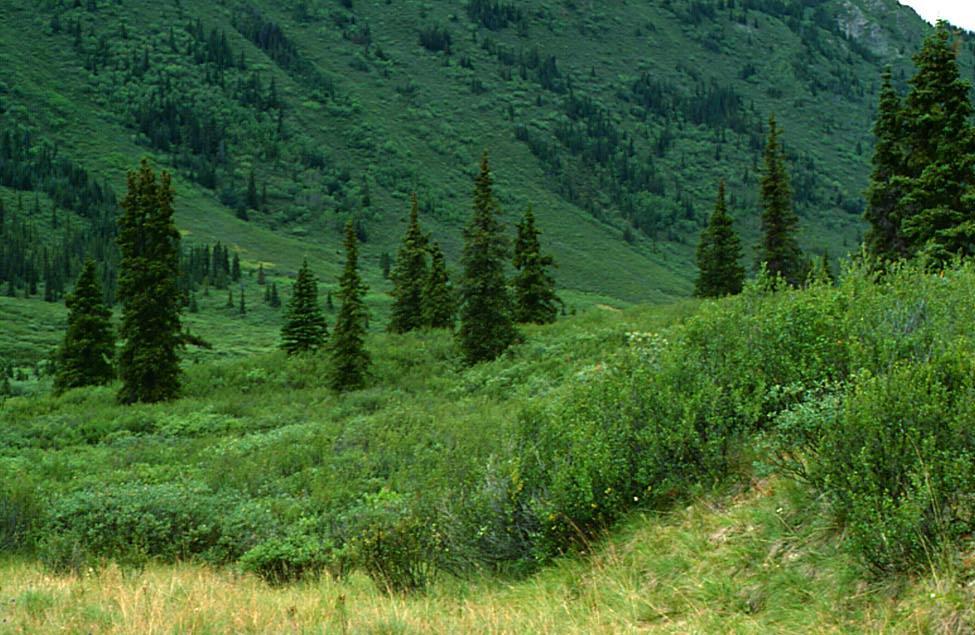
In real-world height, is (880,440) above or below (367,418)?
above

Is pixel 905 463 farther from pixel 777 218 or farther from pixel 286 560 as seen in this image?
pixel 777 218

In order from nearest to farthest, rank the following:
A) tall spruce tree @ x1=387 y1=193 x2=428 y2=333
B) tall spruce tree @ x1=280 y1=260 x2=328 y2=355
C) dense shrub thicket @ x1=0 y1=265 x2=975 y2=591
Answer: dense shrub thicket @ x1=0 y1=265 x2=975 y2=591 < tall spruce tree @ x1=280 y1=260 x2=328 y2=355 < tall spruce tree @ x1=387 y1=193 x2=428 y2=333

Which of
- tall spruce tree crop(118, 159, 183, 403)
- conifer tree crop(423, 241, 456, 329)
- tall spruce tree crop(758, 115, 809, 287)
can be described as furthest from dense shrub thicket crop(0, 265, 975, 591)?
tall spruce tree crop(758, 115, 809, 287)

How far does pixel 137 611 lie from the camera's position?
549cm

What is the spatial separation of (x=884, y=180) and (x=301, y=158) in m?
156

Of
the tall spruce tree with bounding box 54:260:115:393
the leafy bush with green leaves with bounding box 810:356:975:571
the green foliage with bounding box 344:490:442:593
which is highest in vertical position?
the leafy bush with green leaves with bounding box 810:356:975:571

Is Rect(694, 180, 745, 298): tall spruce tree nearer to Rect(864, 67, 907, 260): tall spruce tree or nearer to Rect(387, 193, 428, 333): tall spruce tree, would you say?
Rect(864, 67, 907, 260): tall spruce tree

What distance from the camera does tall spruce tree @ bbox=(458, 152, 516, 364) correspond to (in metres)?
33.2

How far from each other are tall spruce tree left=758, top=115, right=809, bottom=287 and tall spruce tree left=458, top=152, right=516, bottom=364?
59.4 ft

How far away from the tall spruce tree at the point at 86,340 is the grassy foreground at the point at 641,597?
113 feet

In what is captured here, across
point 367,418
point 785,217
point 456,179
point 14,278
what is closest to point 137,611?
point 367,418

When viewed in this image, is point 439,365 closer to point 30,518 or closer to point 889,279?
point 30,518

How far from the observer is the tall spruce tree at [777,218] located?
142 feet

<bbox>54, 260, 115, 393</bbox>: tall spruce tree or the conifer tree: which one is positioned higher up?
the conifer tree
